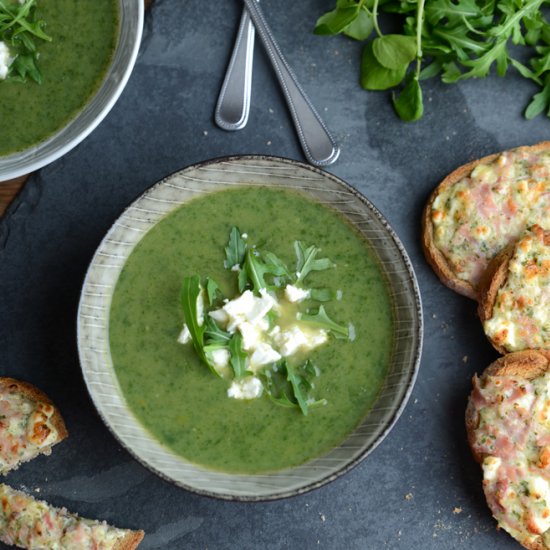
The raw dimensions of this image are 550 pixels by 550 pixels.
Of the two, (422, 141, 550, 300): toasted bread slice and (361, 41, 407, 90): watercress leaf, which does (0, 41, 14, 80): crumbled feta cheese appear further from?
(422, 141, 550, 300): toasted bread slice

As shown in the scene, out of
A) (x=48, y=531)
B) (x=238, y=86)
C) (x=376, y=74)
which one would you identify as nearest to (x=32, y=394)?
(x=48, y=531)

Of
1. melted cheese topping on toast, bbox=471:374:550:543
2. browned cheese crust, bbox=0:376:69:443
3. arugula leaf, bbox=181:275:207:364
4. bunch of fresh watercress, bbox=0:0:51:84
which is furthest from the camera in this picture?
browned cheese crust, bbox=0:376:69:443

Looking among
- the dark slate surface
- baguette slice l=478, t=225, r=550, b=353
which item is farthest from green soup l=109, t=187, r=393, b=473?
baguette slice l=478, t=225, r=550, b=353

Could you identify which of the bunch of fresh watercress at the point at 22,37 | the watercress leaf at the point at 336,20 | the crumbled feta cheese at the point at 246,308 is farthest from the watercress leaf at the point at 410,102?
the bunch of fresh watercress at the point at 22,37

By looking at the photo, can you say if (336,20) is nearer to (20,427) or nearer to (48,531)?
(20,427)

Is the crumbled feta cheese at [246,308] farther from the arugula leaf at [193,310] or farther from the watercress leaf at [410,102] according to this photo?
the watercress leaf at [410,102]

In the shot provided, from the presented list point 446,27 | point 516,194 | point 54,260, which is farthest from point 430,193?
point 54,260
